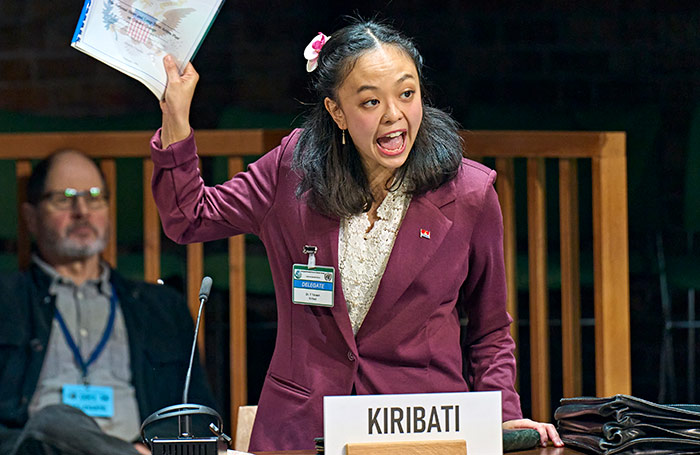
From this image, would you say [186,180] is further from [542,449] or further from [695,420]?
[695,420]

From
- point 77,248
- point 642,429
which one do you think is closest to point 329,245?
point 642,429

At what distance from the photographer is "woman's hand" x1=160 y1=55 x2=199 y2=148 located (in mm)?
2008

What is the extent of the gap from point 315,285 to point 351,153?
30 centimetres

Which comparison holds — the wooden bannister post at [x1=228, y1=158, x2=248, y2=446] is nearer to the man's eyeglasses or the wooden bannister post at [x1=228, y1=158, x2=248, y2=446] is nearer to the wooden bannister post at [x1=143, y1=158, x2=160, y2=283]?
the wooden bannister post at [x1=143, y1=158, x2=160, y2=283]

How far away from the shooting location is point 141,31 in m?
1.98

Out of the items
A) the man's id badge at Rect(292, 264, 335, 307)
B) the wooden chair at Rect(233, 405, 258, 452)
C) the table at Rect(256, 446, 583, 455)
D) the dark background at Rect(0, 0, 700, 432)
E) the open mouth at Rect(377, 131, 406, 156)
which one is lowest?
the table at Rect(256, 446, 583, 455)

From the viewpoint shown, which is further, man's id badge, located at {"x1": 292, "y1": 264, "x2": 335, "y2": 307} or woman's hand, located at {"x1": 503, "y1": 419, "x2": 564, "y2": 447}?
man's id badge, located at {"x1": 292, "y1": 264, "x2": 335, "y2": 307}

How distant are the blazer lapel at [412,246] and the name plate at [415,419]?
449mm

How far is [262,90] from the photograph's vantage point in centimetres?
416

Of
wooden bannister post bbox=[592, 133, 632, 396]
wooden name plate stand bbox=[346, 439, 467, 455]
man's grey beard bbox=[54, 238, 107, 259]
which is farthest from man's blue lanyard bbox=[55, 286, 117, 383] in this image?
wooden name plate stand bbox=[346, 439, 467, 455]

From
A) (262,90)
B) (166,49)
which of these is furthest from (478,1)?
(166,49)

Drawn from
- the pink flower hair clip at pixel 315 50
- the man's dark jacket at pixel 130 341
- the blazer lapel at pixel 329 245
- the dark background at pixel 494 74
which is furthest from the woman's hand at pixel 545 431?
the dark background at pixel 494 74

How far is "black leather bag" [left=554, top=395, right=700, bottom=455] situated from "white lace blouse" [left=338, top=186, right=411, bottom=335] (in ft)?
1.73

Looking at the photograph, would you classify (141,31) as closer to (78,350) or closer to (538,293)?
(78,350)
